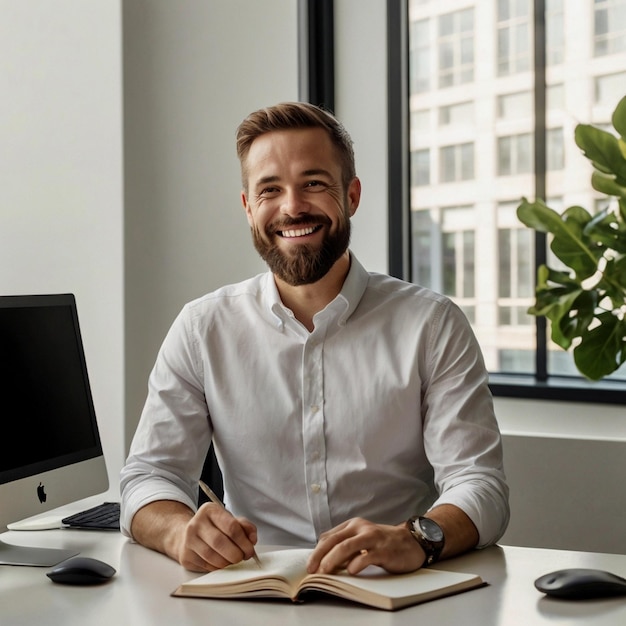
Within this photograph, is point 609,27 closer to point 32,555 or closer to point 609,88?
point 609,88

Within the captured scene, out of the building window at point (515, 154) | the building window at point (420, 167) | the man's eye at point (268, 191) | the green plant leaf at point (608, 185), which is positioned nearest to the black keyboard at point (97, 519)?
the man's eye at point (268, 191)

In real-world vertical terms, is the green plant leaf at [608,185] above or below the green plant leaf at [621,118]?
below

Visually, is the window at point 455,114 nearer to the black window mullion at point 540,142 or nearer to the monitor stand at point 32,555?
the black window mullion at point 540,142

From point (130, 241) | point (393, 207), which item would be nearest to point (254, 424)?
point (130, 241)

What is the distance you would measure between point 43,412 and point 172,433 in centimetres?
31

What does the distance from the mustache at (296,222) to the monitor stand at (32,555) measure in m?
0.82

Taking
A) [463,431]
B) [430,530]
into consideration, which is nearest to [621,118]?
[463,431]

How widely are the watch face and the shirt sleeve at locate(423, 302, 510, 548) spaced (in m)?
0.14

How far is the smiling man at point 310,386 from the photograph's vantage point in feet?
6.36

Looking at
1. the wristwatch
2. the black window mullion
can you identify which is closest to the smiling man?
the wristwatch

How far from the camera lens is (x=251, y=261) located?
3297 mm

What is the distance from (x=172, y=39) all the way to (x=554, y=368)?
1.72 metres

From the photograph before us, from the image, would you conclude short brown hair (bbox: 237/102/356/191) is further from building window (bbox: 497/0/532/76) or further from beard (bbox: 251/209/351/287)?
building window (bbox: 497/0/532/76)

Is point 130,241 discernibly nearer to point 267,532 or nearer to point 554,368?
point 267,532
